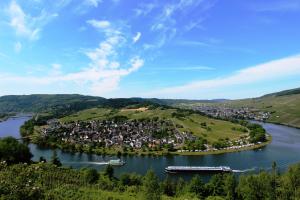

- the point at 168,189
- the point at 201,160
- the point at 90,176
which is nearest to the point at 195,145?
the point at 201,160

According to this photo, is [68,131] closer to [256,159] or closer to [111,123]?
[111,123]

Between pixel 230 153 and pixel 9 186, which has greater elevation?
pixel 9 186

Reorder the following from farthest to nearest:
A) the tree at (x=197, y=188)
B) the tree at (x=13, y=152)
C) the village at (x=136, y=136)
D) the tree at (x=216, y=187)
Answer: the village at (x=136, y=136), the tree at (x=13, y=152), the tree at (x=216, y=187), the tree at (x=197, y=188)

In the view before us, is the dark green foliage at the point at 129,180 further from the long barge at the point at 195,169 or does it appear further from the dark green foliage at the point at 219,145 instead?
the dark green foliage at the point at 219,145

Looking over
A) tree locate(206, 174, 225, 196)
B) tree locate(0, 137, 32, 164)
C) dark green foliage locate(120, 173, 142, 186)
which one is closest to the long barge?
dark green foliage locate(120, 173, 142, 186)

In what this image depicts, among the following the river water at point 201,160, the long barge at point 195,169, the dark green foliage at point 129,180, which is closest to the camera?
the dark green foliage at point 129,180

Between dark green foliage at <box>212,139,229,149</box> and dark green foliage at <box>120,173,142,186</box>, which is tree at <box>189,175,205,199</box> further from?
dark green foliage at <box>212,139,229,149</box>

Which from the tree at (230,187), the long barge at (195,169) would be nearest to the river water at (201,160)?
the long barge at (195,169)

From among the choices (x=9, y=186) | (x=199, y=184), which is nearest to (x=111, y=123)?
(x=199, y=184)

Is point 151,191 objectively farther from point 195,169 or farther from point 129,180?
point 195,169
